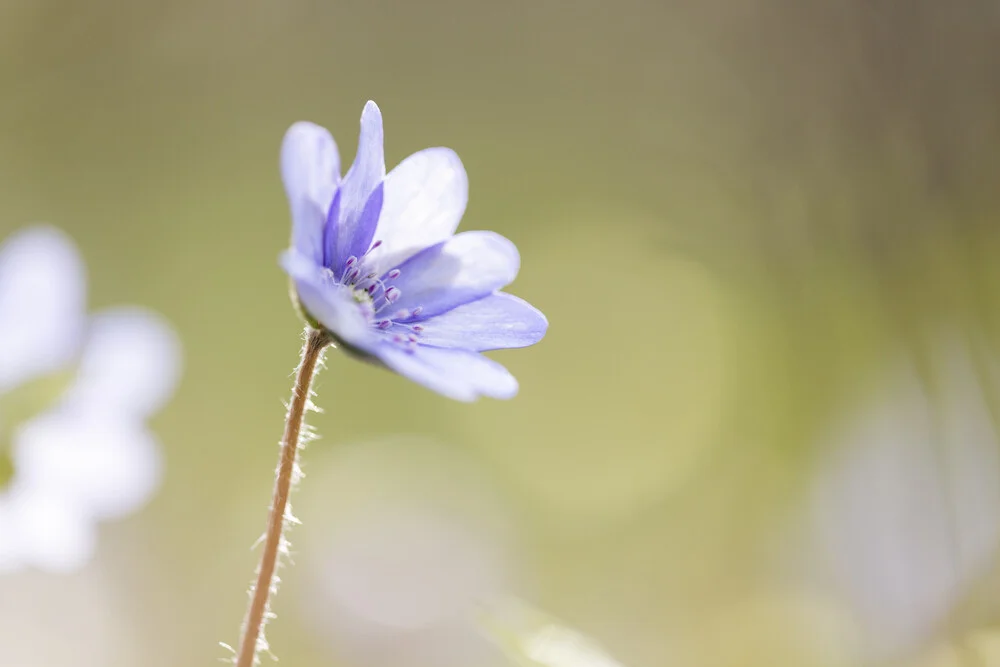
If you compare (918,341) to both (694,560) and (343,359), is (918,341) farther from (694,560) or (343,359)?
(343,359)

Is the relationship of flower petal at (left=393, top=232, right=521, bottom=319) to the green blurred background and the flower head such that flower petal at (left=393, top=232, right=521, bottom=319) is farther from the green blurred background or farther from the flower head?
the green blurred background

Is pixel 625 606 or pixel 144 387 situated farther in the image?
pixel 625 606

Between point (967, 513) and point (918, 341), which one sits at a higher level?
point (918, 341)

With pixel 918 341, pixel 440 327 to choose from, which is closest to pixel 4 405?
pixel 440 327

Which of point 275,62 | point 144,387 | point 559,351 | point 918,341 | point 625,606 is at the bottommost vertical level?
point 144,387

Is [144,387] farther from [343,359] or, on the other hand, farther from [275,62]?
[275,62]

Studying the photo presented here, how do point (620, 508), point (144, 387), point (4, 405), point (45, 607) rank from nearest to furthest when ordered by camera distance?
point (4, 405), point (144, 387), point (45, 607), point (620, 508)

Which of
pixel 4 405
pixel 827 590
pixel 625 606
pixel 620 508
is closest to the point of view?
Answer: pixel 4 405
